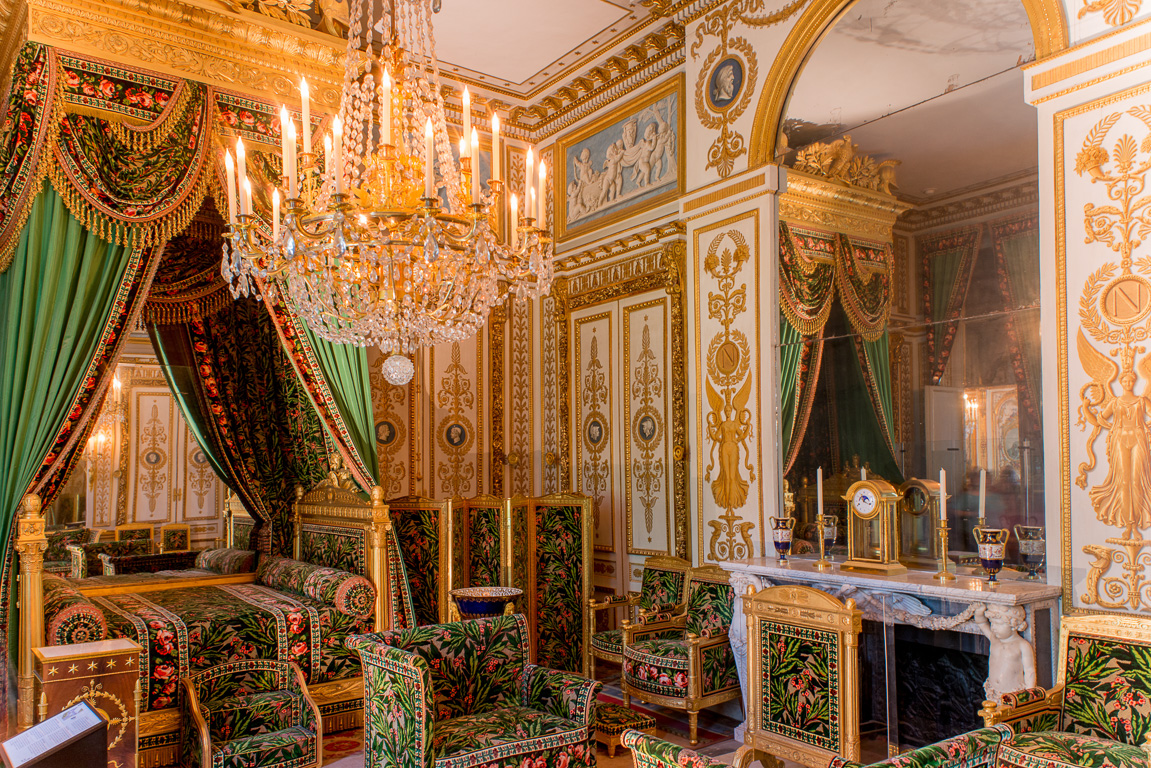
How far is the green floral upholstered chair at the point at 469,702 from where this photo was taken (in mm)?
3344

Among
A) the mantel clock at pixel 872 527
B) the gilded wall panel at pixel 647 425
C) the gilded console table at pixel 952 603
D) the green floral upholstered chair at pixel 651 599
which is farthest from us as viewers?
the gilded wall panel at pixel 647 425

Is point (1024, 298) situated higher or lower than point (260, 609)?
higher

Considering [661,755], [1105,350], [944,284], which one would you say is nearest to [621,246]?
[944,284]

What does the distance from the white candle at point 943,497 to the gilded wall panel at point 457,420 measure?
425cm

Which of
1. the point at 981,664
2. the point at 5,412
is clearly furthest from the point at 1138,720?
the point at 5,412

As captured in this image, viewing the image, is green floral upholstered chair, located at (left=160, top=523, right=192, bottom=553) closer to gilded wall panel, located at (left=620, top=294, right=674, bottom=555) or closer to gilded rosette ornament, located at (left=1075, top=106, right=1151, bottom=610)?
gilded wall panel, located at (left=620, top=294, right=674, bottom=555)

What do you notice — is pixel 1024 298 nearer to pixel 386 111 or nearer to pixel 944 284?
pixel 944 284

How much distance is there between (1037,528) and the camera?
12.1 ft

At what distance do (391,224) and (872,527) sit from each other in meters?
2.94

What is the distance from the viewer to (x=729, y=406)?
5379mm

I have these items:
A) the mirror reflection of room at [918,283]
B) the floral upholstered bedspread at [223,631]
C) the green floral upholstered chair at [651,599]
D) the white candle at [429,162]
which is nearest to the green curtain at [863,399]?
the mirror reflection of room at [918,283]

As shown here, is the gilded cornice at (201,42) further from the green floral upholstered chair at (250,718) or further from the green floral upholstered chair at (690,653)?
the green floral upholstered chair at (690,653)

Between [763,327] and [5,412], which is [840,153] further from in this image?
[5,412]

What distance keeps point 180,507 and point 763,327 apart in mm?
4342
